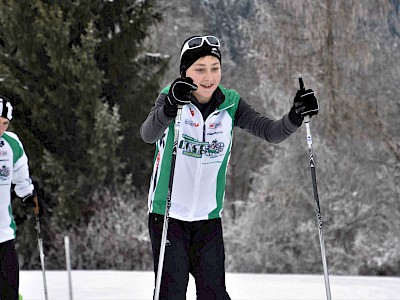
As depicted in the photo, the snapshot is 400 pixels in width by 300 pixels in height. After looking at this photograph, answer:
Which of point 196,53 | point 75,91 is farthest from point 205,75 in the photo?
point 75,91

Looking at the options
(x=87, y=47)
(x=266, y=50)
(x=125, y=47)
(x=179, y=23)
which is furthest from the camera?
(x=179, y=23)

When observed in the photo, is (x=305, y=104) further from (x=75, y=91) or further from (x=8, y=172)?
(x=75, y=91)

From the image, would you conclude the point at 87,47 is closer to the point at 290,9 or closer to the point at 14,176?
the point at 290,9

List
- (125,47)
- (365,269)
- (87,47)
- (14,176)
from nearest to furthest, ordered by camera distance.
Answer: (14,176)
(365,269)
(87,47)
(125,47)

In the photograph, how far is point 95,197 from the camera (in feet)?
41.5

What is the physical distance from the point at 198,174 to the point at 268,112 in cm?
974

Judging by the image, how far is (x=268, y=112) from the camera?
43.7 feet

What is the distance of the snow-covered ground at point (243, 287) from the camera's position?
692 centimetres

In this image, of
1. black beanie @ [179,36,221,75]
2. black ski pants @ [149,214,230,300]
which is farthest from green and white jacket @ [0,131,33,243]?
black beanie @ [179,36,221,75]

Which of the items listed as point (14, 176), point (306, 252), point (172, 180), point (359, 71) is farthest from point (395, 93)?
point (172, 180)

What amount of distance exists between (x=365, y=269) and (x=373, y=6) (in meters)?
3.75

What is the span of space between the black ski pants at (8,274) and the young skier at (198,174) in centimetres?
146

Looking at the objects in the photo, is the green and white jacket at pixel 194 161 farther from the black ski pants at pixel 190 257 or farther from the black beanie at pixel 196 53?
the black beanie at pixel 196 53

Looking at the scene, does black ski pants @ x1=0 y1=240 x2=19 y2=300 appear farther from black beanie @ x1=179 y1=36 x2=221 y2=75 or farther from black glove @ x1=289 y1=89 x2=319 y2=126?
black glove @ x1=289 y1=89 x2=319 y2=126
